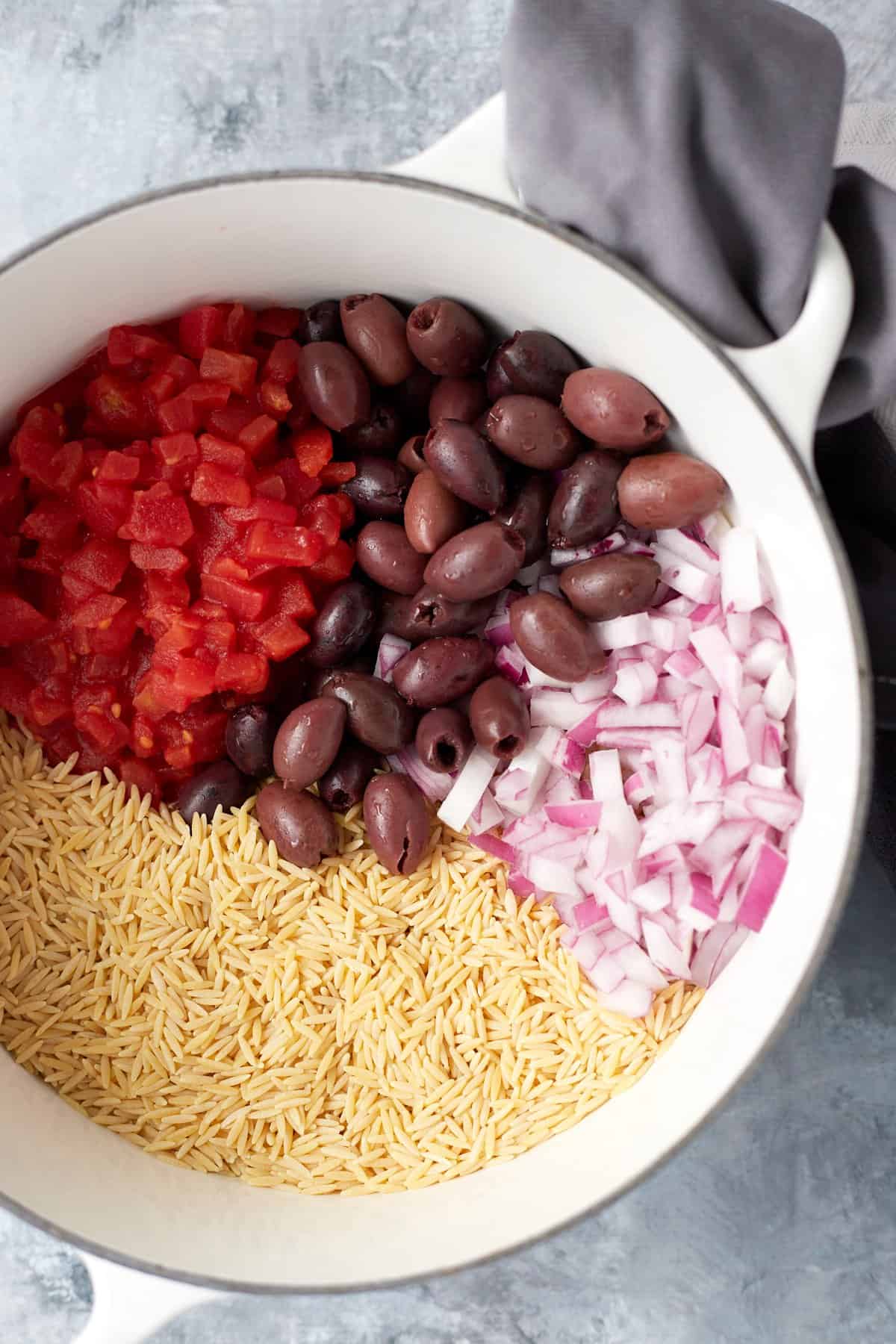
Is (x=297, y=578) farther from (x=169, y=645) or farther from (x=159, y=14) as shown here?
(x=159, y=14)

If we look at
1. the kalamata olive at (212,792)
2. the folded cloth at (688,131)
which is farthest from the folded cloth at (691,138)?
the kalamata olive at (212,792)

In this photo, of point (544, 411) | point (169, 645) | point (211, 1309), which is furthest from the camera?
point (211, 1309)

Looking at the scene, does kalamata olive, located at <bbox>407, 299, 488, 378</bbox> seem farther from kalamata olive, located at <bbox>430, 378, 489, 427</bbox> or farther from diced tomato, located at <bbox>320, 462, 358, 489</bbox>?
diced tomato, located at <bbox>320, 462, 358, 489</bbox>

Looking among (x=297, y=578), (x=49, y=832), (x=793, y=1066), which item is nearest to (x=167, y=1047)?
(x=49, y=832)

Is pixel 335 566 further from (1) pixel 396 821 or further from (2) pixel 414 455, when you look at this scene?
(1) pixel 396 821

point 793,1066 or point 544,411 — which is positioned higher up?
point 544,411

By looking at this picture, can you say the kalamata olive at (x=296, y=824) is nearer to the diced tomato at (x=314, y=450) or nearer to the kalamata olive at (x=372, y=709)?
the kalamata olive at (x=372, y=709)
